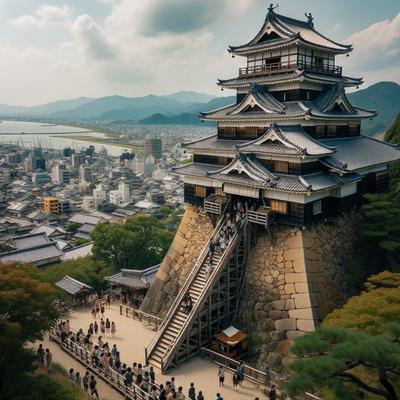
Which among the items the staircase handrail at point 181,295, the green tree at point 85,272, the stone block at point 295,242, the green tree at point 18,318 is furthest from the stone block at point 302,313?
the green tree at point 85,272

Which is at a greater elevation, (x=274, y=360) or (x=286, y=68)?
(x=286, y=68)

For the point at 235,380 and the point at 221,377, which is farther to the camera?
the point at 221,377

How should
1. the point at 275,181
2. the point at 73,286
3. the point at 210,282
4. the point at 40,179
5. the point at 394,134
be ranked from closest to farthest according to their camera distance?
1. the point at 275,181
2. the point at 210,282
3. the point at 73,286
4. the point at 394,134
5. the point at 40,179

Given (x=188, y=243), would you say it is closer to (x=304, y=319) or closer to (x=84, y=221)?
(x=304, y=319)

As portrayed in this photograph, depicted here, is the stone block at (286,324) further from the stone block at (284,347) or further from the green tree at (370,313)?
the green tree at (370,313)

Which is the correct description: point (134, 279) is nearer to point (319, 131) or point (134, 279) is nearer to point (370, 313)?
point (319, 131)

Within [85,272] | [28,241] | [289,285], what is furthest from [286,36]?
[28,241]
